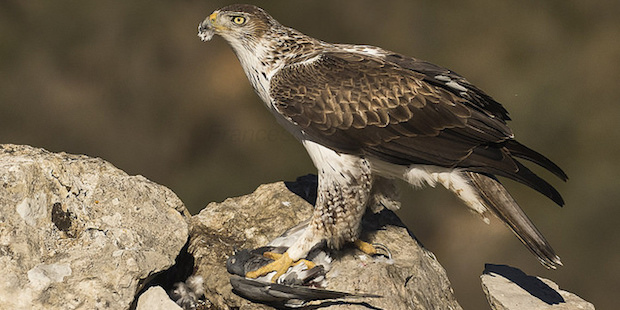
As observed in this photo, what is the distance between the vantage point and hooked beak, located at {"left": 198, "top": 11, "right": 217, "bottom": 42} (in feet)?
19.4

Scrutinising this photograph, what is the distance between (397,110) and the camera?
5520mm

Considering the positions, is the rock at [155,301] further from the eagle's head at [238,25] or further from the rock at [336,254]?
the eagle's head at [238,25]

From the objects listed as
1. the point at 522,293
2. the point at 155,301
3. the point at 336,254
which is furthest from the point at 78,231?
the point at 522,293

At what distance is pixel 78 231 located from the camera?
5172 millimetres

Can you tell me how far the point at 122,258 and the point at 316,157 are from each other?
1.65 m

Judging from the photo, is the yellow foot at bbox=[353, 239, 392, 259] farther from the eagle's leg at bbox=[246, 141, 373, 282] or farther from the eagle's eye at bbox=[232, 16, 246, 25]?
the eagle's eye at bbox=[232, 16, 246, 25]

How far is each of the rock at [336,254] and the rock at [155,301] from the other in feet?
2.02

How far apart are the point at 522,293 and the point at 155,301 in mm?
3187

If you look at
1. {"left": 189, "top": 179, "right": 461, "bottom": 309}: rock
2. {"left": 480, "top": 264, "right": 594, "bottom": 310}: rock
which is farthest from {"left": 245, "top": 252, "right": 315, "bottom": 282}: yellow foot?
{"left": 480, "top": 264, "right": 594, "bottom": 310}: rock

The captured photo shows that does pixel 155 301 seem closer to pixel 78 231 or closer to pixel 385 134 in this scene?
pixel 78 231

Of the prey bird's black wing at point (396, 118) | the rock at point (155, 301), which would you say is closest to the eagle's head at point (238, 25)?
the prey bird's black wing at point (396, 118)

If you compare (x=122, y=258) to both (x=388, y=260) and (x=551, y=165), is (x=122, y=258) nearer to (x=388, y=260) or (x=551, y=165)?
(x=388, y=260)

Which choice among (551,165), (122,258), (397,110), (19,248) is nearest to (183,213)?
(122,258)

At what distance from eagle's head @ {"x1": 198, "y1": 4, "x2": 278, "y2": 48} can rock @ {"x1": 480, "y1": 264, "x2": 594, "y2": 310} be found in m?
2.97
